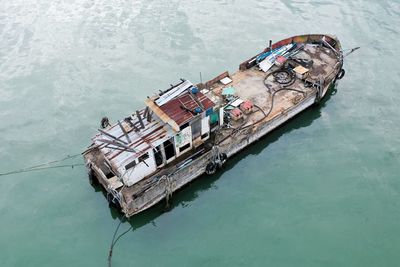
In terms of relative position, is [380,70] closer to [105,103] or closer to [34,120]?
[105,103]

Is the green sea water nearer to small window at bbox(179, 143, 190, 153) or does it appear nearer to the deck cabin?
small window at bbox(179, 143, 190, 153)

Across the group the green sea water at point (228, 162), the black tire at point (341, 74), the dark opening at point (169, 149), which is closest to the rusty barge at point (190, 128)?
the dark opening at point (169, 149)

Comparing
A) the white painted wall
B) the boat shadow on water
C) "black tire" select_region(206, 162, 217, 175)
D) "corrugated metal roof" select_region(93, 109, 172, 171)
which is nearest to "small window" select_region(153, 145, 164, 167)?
the white painted wall

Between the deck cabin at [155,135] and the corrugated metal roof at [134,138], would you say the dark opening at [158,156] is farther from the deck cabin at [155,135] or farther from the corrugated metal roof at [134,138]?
the corrugated metal roof at [134,138]

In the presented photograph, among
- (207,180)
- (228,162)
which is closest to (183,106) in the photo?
(207,180)

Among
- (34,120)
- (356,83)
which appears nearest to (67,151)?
(34,120)

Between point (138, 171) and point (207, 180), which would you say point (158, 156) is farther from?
point (207, 180)
